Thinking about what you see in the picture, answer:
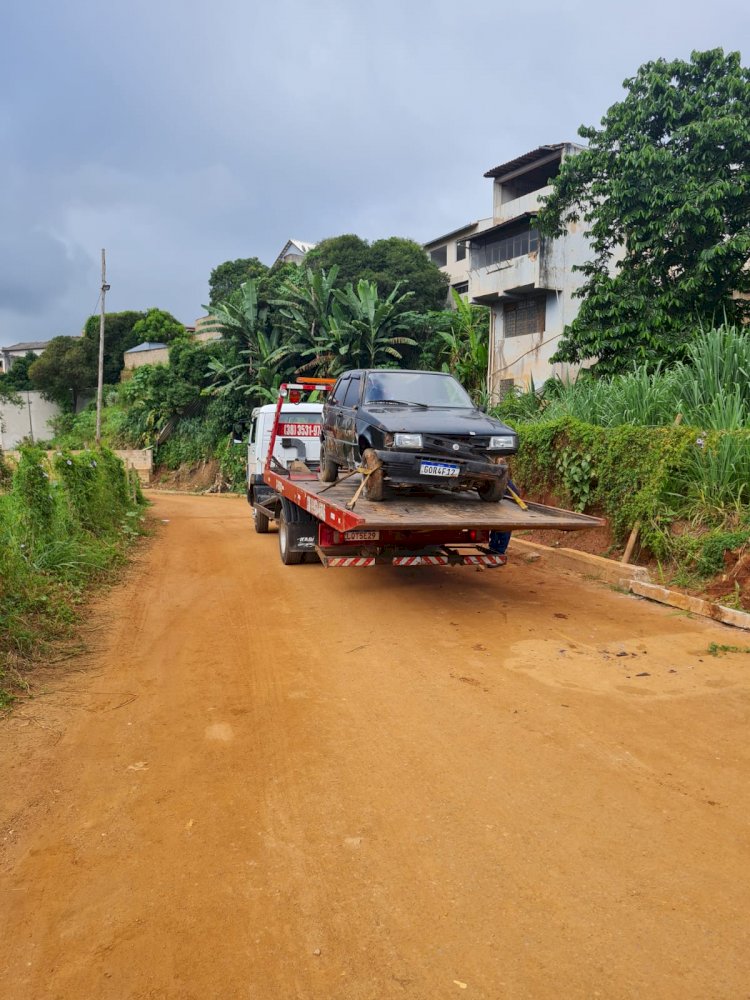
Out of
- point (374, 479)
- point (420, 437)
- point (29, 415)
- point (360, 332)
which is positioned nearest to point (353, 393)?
point (374, 479)

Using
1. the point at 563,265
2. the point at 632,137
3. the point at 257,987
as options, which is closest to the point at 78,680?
the point at 257,987

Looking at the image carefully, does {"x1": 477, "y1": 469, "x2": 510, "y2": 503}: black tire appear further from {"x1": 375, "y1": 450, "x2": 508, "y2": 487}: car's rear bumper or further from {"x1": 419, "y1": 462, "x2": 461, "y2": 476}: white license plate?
{"x1": 419, "y1": 462, "x2": 461, "y2": 476}: white license plate

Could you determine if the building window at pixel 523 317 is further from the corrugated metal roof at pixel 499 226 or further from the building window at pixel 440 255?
the building window at pixel 440 255

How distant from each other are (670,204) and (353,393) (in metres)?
9.73

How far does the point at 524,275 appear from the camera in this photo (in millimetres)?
23938

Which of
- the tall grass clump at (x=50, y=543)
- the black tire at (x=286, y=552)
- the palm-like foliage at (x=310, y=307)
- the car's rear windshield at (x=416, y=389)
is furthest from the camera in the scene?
the palm-like foliage at (x=310, y=307)

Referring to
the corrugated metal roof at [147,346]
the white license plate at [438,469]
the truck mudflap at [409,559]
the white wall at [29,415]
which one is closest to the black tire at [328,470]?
the truck mudflap at [409,559]

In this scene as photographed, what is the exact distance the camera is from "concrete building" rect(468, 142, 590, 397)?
23.9m

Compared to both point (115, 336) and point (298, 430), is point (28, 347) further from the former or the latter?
point (298, 430)

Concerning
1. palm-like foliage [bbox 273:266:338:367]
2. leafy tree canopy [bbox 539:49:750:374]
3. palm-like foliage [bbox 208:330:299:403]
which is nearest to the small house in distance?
palm-like foliage [bbox 208:330:299:403]

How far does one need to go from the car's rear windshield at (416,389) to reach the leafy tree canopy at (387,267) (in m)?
23.3

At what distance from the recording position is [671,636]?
6.75m

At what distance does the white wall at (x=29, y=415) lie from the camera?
54312mm

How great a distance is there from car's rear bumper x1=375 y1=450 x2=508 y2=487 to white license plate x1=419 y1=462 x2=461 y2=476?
0.01 meters
